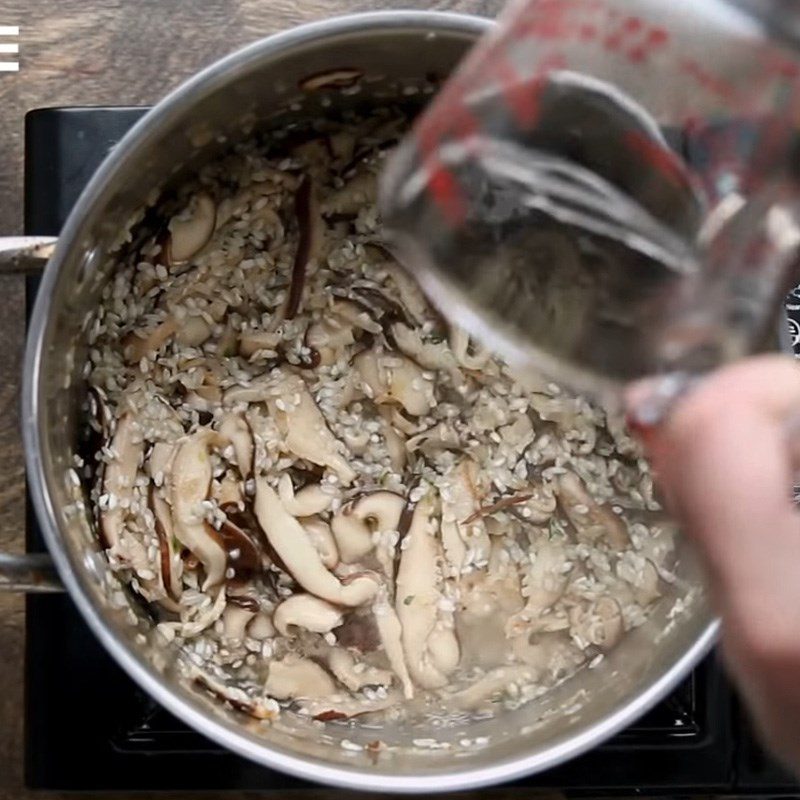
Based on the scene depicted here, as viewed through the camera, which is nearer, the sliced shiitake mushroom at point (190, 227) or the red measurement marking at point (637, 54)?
the red measurement marking at point (637, 54)

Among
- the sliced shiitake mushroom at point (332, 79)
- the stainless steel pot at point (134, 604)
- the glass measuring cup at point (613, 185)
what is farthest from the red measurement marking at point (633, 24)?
the sliced shiitake mushroom at point (332, 79)

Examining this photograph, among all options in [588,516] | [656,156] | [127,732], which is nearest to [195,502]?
[127,732]

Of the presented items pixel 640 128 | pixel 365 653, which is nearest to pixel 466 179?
pixel 640 128

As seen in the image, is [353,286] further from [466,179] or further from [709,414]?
[709,414]

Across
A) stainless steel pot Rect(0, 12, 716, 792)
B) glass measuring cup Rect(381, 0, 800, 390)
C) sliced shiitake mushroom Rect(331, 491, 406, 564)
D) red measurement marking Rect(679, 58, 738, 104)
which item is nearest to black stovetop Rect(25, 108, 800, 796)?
stainless steel pot Rect(0, 12, 716, 792)

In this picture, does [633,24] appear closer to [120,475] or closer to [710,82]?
[710,82]

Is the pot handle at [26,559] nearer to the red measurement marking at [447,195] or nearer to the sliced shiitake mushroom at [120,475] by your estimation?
the sliced shiitake mushroom at [120,475]
